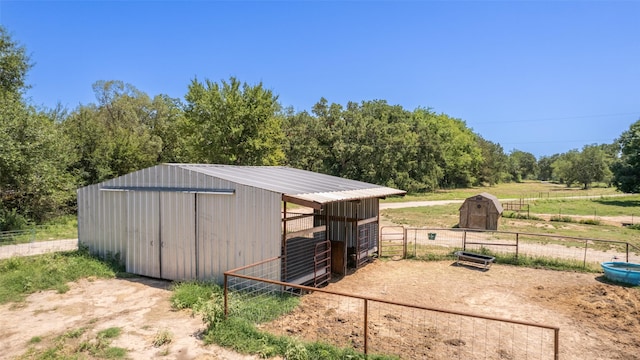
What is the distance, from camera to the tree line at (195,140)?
18.0m

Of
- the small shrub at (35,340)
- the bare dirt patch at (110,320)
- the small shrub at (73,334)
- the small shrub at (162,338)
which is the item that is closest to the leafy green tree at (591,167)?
the bare dirt patch at (110,320)

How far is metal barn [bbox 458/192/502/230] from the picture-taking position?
69.5ft

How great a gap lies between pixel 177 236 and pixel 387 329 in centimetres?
632

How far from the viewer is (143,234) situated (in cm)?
1127

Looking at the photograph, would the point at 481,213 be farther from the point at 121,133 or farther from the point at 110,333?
the point at 121,133

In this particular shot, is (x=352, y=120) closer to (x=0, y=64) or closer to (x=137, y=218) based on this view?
(x=0, y=64)

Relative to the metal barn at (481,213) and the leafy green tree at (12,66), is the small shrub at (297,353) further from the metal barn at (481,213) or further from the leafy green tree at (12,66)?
the leafy green tree at (12,66)

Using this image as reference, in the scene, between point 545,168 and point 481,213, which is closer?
point 481,213

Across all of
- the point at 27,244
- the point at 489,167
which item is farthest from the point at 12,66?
the point at 489,167

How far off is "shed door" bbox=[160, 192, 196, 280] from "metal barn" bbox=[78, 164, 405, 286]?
0.03 metres

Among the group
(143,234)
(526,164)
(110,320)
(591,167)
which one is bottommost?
(110,320)

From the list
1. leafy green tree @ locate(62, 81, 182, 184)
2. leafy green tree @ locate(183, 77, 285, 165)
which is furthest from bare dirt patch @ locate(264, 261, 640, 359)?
leafy green tree @ locate(62, 81, 182, 184)

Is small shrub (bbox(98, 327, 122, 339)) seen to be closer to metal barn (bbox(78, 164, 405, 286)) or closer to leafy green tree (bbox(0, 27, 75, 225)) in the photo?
metal barn (bbox(78, 164, 405, 286))

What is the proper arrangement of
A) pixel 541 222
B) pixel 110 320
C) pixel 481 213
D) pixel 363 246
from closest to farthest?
pixel 110 320
pixel 363 246
pixel 481 213
pixel 541 222
